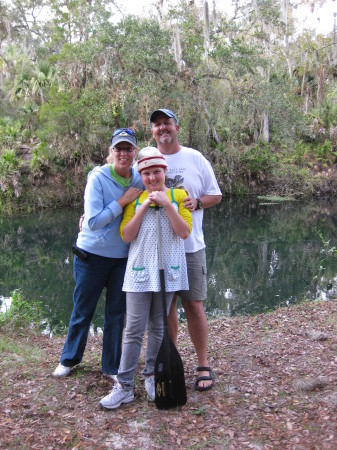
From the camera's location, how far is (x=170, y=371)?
2.88 m

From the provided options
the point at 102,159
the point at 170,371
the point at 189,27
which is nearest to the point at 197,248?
the point at 170,371

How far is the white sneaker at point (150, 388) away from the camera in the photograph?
10.0 feet

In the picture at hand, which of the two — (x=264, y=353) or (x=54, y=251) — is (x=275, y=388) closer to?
(x=264, y=353)

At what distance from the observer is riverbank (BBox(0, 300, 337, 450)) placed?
261cm

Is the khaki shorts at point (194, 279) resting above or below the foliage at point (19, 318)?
above

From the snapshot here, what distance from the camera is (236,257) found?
12.1 m

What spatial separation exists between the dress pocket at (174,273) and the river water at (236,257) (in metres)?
4.33

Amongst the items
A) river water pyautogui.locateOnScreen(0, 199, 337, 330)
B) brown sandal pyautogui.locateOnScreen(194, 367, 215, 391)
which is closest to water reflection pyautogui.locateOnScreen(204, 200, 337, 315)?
river water pyautogui.locateOnScreen(0, 199, 337, 330)

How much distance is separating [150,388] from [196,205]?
128cm

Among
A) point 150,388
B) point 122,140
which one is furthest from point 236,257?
point 122,140

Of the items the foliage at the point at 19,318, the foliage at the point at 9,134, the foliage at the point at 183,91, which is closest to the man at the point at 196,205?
the foliage at the point at 19,318

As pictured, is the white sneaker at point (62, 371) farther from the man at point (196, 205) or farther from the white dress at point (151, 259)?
the white dress at point (151, 259)

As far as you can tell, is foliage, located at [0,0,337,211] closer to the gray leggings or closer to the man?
the man

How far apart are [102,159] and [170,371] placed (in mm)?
18395
